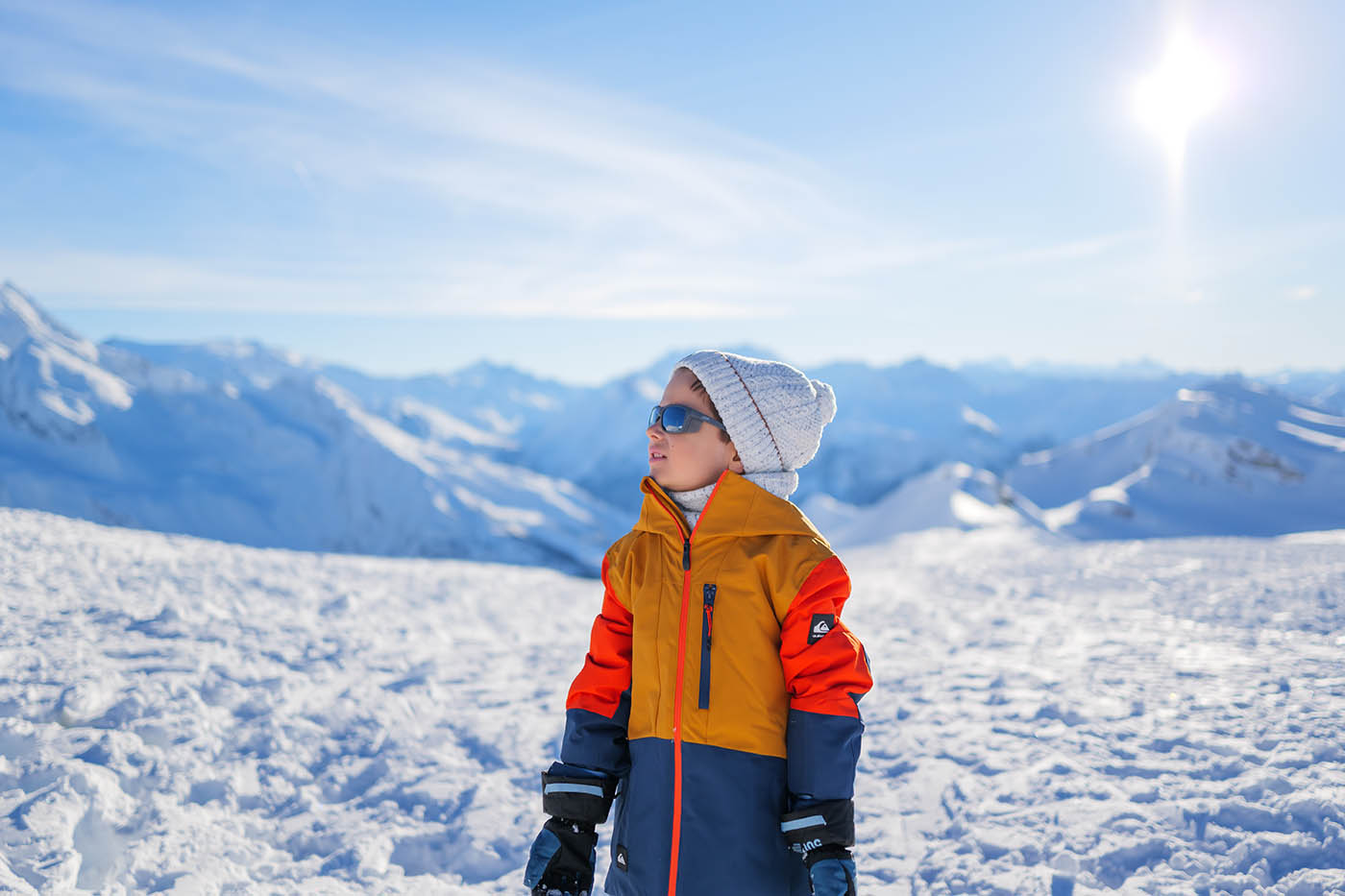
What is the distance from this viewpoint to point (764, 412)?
8.05 feet

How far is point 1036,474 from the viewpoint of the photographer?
7531 cm

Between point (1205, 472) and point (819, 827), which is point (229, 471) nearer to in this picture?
point (1205, 472)

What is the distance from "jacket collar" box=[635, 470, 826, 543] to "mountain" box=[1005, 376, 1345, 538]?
1883 inches

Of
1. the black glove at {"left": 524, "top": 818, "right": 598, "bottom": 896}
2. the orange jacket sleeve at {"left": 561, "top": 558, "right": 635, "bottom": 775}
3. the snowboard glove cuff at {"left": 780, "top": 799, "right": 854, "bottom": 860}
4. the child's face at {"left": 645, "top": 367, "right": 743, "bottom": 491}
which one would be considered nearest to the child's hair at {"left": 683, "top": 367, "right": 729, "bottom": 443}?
the child's face at {"left": 645, "top": 367, "right": 743, "bottom": 491}

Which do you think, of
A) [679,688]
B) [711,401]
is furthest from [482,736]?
[711,401]

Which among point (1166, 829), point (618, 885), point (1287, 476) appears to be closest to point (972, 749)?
point (1166, 829)

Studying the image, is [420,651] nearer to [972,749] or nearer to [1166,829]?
[972,749]

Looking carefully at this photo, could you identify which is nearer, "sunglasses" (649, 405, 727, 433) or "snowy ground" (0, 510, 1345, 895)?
"sunglasses" (649, 405, 727, 433)

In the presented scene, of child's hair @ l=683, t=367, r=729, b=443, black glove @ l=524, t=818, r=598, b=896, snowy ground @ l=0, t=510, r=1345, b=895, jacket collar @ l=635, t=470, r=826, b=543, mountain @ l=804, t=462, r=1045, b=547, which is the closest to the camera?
jacket collar @ l=635, t=470, r=826, b=543

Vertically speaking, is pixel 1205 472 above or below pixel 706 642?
above

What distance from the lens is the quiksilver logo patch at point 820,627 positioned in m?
2.14

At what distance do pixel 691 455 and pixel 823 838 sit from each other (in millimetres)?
1230

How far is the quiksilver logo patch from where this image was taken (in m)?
2.14

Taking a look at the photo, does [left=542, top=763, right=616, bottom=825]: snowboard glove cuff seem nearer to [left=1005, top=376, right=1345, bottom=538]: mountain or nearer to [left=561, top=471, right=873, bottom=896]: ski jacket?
[left=561, top=471, right=873, bottom=896]: ski jacket
